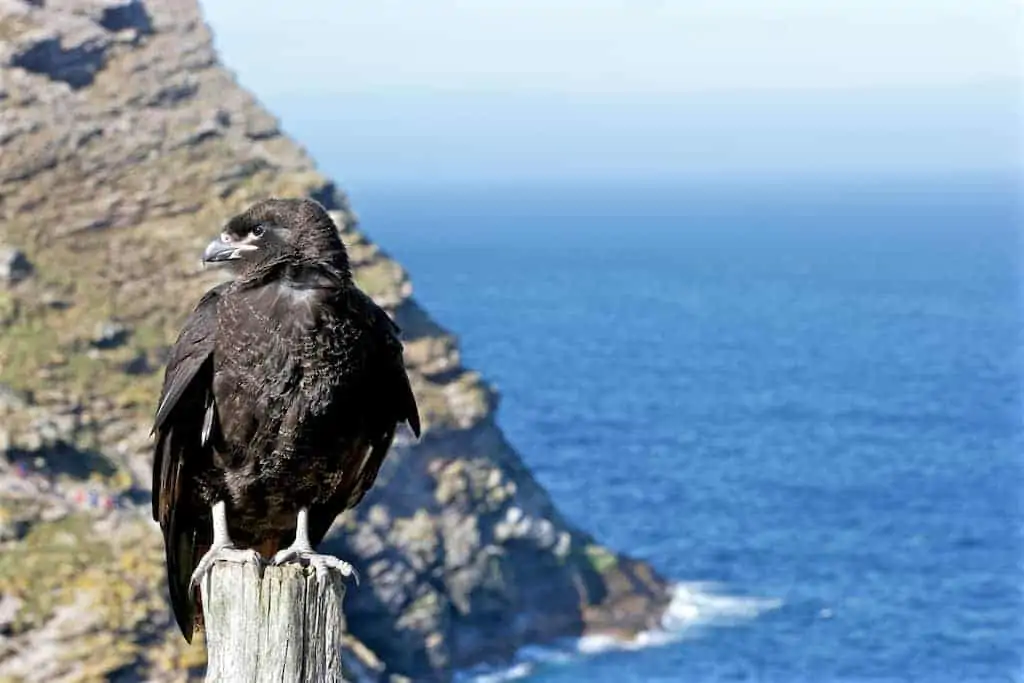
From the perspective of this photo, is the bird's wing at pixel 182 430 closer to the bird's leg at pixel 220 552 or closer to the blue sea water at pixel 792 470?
the bird's leg at pixel 220 552

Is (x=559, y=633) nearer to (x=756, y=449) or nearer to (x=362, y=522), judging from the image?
(x=362, y=522)

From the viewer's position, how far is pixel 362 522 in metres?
58.9

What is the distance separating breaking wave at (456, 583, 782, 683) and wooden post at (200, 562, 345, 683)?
55.7 meters

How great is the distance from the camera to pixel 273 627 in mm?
7809

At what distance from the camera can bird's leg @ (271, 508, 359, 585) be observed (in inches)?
348

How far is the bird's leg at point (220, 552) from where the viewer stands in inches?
355

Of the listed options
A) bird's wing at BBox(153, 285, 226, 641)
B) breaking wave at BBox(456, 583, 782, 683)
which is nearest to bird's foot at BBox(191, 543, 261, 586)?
bird's wing at BBox(153, 285, 226, 641)

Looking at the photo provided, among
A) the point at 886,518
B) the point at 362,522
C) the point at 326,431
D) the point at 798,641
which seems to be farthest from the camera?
the point at 886,518

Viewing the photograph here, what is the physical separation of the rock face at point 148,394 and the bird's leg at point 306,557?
37.0m

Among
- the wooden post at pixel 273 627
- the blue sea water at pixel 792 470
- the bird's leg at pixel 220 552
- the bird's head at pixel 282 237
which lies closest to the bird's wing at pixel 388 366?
the bird's head at pixel 282 237

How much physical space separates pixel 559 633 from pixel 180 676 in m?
25.9

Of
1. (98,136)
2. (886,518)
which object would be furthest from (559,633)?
(886,518)

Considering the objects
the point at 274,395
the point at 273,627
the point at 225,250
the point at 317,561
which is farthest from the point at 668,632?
the point at 273,627

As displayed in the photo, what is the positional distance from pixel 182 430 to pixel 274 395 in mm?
757
